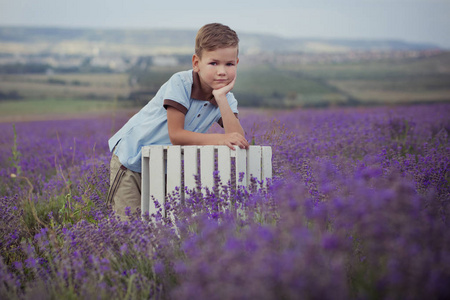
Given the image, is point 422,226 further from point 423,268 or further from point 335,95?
point 335,95

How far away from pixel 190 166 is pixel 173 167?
0.13 meters

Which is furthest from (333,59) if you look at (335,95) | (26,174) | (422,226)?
(422,226)

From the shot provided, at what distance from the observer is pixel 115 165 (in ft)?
10.4

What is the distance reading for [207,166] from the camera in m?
2.59

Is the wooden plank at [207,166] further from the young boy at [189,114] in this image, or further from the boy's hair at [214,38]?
the boy's hair at [214,38]

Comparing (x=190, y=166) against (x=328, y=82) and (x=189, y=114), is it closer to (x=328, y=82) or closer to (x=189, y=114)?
(x=189, y=114)

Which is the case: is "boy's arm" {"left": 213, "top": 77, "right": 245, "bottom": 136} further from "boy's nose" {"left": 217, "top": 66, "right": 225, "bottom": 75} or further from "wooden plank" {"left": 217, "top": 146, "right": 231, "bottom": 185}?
"wooden plank" {"left": 217, "top": 146, "right": 231, "bottom": 185}

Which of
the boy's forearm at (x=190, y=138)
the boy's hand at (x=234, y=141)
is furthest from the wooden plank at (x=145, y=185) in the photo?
the boy's hand at (x=234, y=141)

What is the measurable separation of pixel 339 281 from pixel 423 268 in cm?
25

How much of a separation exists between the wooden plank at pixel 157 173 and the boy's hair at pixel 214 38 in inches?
27.2

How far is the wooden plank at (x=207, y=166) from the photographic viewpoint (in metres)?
2.56

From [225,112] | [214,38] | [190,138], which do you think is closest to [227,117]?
[225,112]

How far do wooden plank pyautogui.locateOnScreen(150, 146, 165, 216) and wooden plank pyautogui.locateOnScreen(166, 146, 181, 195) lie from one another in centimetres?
5

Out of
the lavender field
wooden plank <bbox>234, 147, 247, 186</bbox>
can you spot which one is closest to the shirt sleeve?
wooden plank <bbox>234, 147, 247, 186</bbox>
